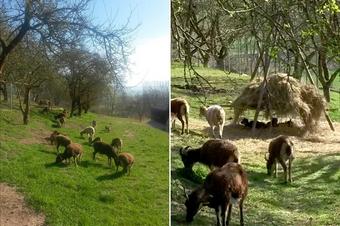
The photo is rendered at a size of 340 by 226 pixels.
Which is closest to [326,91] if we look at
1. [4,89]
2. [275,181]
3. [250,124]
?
[250,124]

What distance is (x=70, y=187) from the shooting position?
1.34 meters

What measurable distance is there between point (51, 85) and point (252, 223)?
4.14 ft

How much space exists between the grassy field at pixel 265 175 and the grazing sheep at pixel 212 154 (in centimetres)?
4

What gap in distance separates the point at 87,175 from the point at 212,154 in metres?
1.05

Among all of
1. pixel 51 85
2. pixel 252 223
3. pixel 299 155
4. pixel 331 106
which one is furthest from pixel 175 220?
pixel 331 106

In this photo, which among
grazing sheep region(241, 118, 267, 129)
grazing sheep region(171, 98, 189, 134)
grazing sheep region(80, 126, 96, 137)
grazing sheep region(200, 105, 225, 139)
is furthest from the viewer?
grazing sheep region(241, 118, 267, 129)

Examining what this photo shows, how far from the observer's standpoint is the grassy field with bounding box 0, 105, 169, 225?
51.6 inches

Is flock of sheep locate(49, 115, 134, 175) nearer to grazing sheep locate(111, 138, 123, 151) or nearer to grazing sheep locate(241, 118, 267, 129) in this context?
grazing sheep locate(111, 138, 123, 151)

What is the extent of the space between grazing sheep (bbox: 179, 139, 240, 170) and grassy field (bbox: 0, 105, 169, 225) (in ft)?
2.70

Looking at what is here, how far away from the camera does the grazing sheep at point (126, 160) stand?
1396 millimetres

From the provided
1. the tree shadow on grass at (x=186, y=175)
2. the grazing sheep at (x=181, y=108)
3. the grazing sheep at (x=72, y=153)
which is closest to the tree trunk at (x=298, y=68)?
the grazing sheep at (x=181, y=108)

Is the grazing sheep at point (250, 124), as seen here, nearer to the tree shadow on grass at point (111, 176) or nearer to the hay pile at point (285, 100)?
the hay pile at point (285, 100)

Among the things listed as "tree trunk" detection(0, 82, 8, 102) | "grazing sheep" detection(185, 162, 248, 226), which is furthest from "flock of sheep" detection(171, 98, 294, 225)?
"tree trunk" detection(0, 82, 8, 102)

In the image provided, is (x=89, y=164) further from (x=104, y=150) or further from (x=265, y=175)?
(x=265, y=175)
